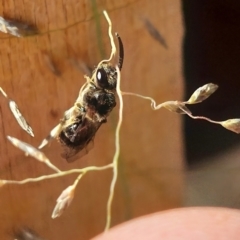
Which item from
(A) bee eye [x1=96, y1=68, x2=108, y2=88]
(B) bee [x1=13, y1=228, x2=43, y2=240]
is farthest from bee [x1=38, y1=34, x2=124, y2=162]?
(B) bee [x1=13, y1=228, x2=43, y2=240]

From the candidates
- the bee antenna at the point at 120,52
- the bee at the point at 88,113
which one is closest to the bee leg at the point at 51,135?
the bee at the point at 88,113

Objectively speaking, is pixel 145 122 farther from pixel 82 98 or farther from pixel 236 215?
pixel 236 215

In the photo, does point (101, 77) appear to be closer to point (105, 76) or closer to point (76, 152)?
point (105, 76)

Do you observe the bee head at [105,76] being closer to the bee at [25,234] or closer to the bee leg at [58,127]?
the bee leg at [58,127]

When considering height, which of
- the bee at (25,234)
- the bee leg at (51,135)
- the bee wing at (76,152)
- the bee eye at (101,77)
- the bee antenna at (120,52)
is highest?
the bee antenna at (120,52)

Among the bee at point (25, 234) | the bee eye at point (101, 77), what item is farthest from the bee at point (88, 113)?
the bee at point (25, 234)

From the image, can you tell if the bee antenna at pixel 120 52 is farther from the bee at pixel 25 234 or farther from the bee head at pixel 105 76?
the bee at pixel 25 234

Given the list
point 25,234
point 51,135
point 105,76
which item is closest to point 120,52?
point 105,76

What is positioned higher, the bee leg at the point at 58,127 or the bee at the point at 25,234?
the bee leg at the point at 58,127
